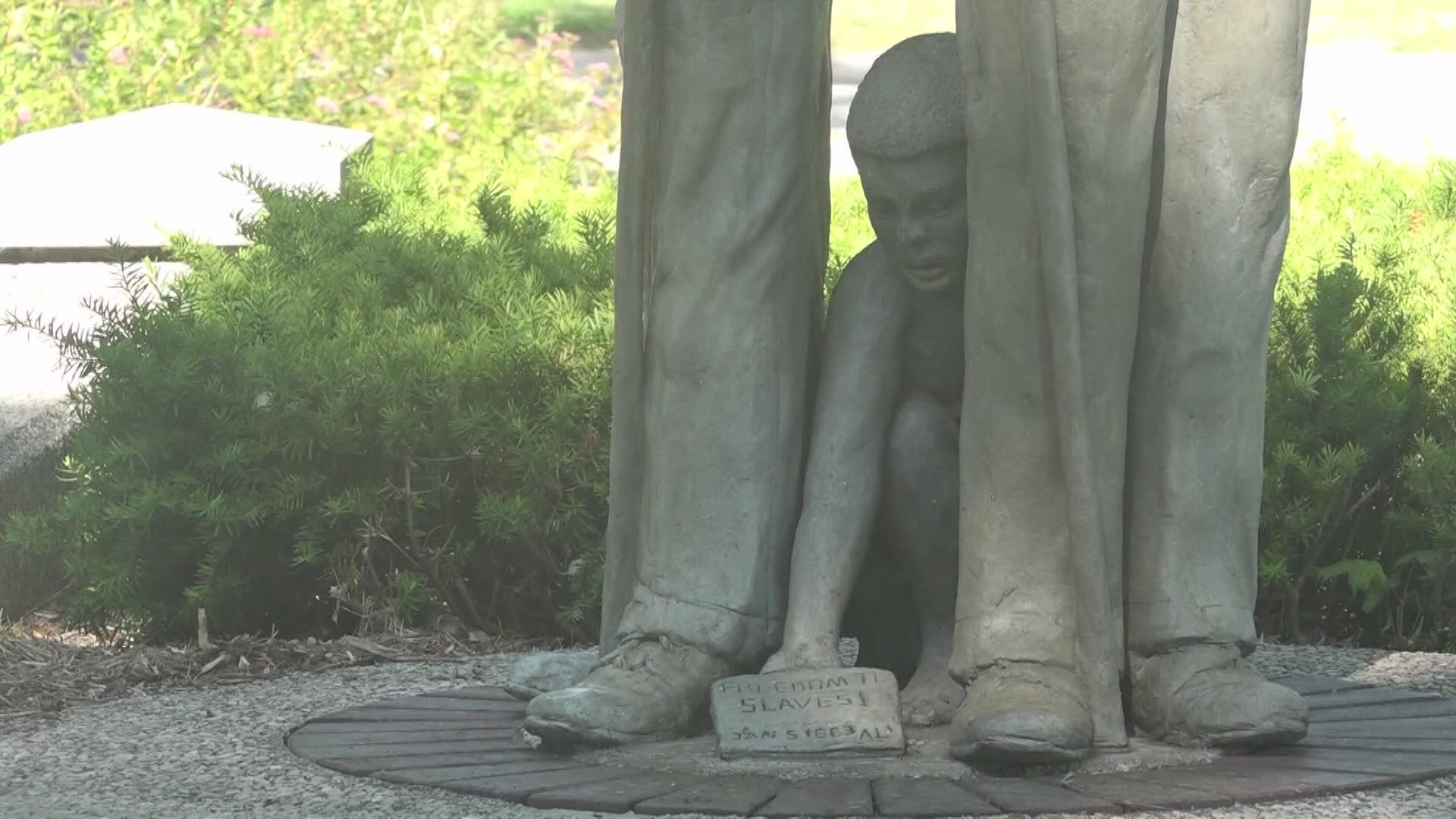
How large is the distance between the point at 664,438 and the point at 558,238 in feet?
9.16

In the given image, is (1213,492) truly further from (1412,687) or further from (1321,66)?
(1321,66)

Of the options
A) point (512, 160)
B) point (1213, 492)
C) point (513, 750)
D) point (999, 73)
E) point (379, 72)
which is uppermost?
point (379, 72)

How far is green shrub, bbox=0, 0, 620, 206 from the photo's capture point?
1006cm

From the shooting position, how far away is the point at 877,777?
11.3 ft

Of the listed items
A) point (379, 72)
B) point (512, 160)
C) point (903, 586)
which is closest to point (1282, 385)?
point (903, 586)

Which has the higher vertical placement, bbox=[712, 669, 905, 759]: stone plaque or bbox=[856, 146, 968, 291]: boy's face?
bbox=[856, 146, 968, 291]: boy's face

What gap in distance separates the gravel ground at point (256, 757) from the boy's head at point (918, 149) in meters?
0.98

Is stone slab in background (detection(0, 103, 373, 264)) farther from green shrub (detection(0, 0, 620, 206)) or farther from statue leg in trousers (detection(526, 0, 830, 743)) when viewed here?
statue leg in trousers (detection(526, 0, 830, 743))

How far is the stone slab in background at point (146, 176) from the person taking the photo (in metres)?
7.29

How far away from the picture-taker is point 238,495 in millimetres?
5289

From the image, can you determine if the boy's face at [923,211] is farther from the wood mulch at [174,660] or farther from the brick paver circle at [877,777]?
the wood mulch at [174,660]

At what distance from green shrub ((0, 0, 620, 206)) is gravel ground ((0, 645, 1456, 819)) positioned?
5295 mm

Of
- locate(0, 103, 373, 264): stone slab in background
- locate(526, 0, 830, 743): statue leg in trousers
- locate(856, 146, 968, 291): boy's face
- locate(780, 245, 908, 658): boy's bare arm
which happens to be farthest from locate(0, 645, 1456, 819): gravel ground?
locate(0, 103, 373, 264): stone slab in background

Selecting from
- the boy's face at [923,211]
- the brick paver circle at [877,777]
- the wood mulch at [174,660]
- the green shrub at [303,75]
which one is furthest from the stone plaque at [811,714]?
the green shrub at [303,75]
